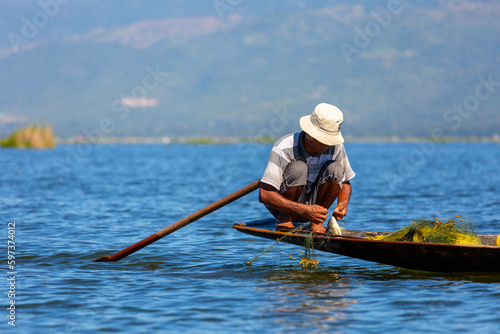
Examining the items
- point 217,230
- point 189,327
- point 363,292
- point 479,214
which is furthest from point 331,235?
point 479,214

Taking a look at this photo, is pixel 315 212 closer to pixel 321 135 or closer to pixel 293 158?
pixel 293 158

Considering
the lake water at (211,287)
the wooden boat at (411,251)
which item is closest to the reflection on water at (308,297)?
the lake water at (211,287)

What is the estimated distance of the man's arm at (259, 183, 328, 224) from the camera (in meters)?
8.81

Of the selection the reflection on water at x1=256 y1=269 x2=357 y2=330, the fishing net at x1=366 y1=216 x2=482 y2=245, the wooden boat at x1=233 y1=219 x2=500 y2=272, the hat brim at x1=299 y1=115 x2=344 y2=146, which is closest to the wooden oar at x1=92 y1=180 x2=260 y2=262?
the wooden boat at x1=233 y1=219 x2=500 y2=272

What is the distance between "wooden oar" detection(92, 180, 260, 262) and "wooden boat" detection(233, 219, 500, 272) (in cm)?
51

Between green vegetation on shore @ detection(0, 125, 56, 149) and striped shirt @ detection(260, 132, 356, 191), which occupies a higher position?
green vegetation on shore @ detection(0, 125, 56, 149)

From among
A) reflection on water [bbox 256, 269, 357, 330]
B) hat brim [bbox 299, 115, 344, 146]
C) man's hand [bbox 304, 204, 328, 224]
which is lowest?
reflection on water [bbox 256, 269, 357, 330]

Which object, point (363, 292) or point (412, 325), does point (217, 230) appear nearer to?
point (363, 292)

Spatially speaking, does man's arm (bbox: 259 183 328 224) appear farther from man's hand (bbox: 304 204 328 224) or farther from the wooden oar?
the wooden oar

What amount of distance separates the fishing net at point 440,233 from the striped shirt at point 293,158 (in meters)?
1.08

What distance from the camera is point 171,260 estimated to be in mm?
11078

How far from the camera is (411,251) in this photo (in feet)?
29.0

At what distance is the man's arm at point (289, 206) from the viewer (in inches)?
347

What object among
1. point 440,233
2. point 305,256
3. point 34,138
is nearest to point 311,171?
point 305,256
